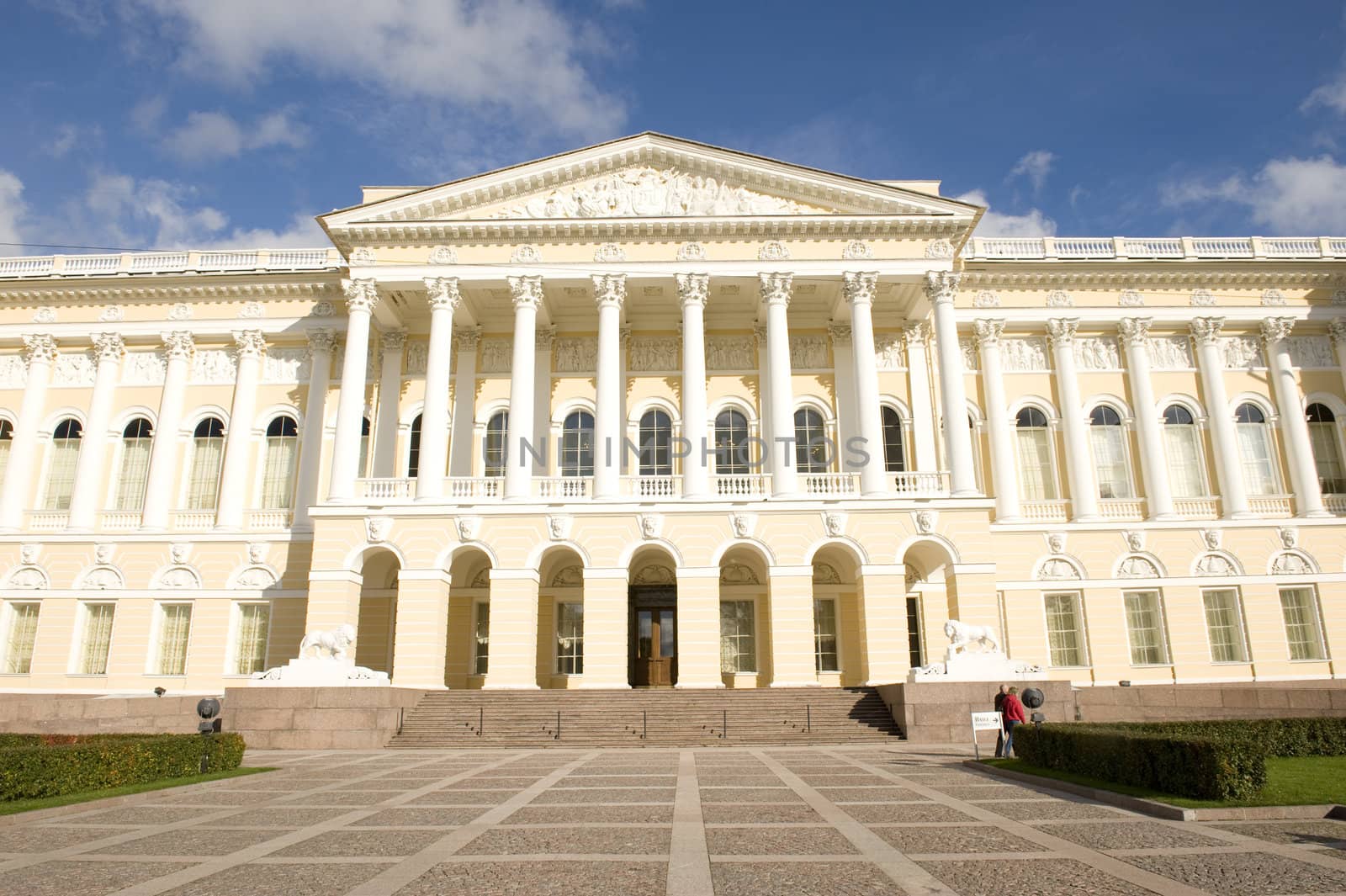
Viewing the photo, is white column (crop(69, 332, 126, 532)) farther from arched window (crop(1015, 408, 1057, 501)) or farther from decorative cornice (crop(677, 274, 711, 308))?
arched window (crop(1015, 408, 1057, 501))

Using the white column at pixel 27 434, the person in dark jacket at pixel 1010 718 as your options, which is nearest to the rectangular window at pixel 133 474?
the white column at pixel 27 434

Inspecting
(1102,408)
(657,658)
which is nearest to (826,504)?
(657,658)

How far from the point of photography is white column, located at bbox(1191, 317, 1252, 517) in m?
33.0

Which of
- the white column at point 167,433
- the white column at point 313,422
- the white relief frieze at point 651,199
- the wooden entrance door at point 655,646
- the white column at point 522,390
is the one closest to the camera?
the white column at point 522,390

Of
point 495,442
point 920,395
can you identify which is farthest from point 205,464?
point 920,395

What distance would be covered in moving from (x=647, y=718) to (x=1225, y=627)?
21412mm

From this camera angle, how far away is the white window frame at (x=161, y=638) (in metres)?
31.8

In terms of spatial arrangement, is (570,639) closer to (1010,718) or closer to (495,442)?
(495,442)

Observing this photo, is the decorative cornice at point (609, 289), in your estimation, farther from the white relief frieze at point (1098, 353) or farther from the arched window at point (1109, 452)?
the arched window at point (1109, 452)

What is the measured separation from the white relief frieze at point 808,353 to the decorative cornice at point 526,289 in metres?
9.63

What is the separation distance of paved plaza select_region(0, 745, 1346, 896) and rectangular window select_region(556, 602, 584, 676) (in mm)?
16478

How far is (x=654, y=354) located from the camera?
34188 mm

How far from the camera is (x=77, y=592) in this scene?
32.5m

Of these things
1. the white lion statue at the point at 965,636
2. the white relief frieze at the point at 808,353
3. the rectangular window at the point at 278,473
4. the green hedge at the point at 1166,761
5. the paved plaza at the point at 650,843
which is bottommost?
the paved plaza at the point at 650,843
